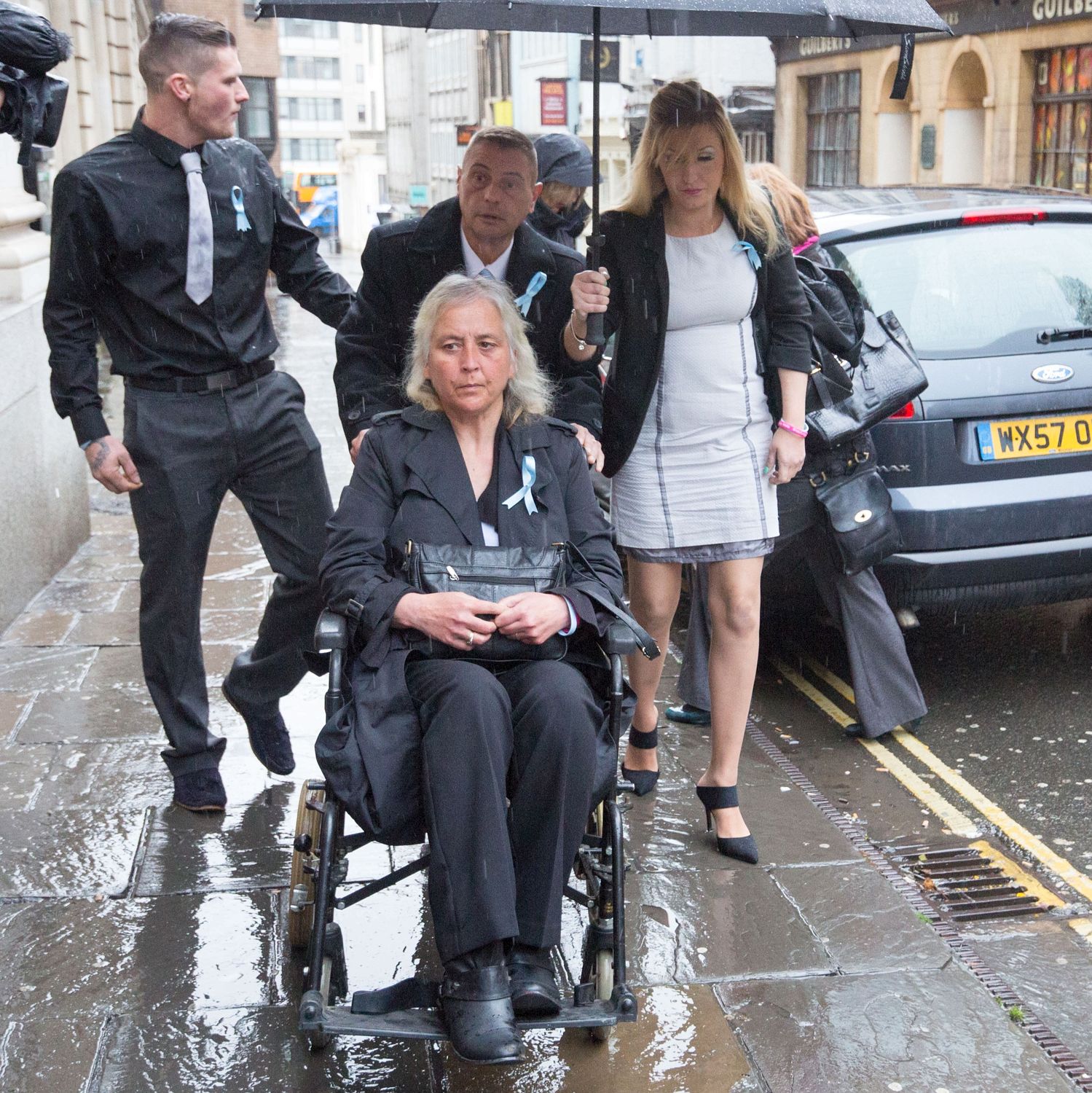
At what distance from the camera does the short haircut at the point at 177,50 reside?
13.0 feet

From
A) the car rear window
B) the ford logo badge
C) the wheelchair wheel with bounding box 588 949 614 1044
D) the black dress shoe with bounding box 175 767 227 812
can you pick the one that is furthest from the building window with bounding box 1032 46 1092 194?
the wheelchair wheel with bounding box 588 949 614 1044

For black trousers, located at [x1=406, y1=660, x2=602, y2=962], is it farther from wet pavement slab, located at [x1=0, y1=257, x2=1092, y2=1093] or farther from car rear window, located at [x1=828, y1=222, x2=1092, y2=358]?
car rear window, located at [x1=828, y1=222, x2=1092, y2=358]

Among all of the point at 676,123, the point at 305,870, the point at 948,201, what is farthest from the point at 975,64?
the point at 305,870

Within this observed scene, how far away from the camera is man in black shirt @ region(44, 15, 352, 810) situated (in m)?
4.01

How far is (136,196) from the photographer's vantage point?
4020 millimetres

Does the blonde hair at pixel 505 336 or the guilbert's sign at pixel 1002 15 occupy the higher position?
the guilbert's sign at pixel 1002 15

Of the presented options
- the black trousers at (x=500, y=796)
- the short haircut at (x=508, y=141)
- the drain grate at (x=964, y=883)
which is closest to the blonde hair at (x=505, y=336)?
the short haircut at (x=508, y=141)

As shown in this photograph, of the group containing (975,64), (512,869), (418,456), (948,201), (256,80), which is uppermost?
(256,80)

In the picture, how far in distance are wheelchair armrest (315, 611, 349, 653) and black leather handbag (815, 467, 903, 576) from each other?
2.11m

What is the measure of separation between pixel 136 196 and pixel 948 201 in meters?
3.17

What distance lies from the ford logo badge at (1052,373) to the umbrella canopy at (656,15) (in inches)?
58.3

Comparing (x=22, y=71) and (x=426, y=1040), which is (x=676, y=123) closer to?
(x=22, y=71)

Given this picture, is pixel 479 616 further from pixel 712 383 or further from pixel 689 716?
pixel 689 716

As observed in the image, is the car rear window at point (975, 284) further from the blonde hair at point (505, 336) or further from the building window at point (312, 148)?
the building window at point (312, 148)
